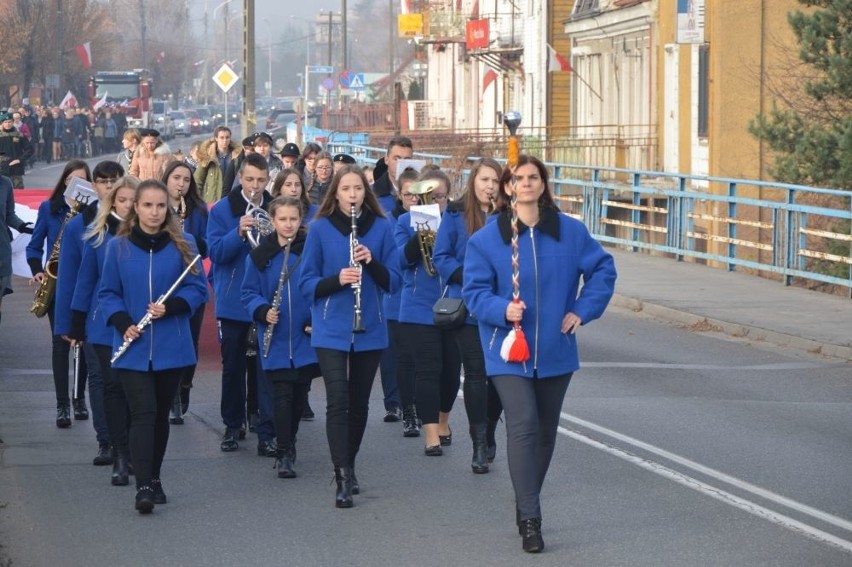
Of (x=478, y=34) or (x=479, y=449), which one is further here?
(x=478, y=34)

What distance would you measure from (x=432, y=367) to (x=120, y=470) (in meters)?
1.89

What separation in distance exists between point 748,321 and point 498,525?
29.8 ft

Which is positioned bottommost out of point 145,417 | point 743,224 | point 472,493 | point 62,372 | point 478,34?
point 472,493

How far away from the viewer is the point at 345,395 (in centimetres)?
822

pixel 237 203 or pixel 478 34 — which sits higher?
pixel 478 34

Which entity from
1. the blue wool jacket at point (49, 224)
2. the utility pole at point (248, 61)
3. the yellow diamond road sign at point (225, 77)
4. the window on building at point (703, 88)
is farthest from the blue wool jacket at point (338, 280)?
the yellow diamond road sign at point (225, 77)

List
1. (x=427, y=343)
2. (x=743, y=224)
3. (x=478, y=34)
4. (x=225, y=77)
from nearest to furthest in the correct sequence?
1. (x=427, y=343)
2. (x=743, y=224)
3. (x=225, y=77)
4. (x=478, y=34)

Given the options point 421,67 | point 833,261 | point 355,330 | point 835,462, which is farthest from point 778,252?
point 421,67

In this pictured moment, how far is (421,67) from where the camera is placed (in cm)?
7750

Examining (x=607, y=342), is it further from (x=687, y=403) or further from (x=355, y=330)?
(x=355, y=330)

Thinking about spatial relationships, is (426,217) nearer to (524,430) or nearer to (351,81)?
(524,430)

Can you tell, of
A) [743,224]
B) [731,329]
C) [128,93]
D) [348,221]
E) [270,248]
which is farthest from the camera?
[128,93]

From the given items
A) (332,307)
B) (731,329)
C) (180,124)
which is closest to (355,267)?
(332,307)

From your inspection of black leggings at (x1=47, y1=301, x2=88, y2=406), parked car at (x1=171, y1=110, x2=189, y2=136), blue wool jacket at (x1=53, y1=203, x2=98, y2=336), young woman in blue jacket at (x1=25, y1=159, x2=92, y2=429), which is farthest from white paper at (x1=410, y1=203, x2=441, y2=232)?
parked car at (x1=171, y1=110, x2=189, y2=136)
